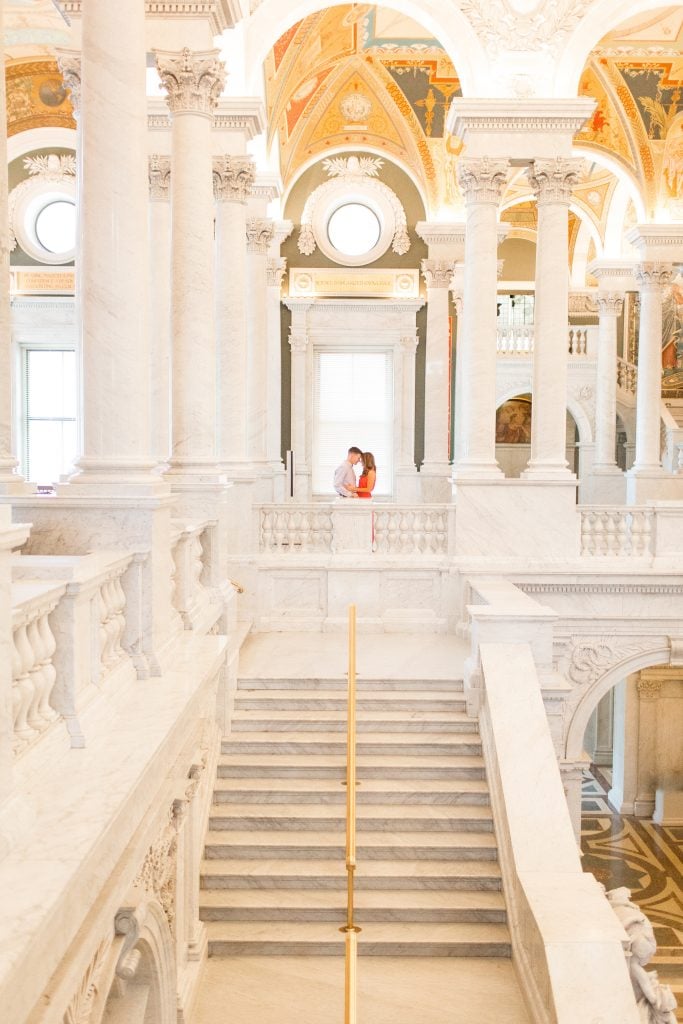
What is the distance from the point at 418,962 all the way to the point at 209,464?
463cm

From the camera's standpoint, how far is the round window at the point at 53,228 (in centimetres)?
2067

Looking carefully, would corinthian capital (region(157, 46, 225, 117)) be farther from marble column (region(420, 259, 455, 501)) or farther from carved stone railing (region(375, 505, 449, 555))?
marble column (region(420, 259, 455, 501))

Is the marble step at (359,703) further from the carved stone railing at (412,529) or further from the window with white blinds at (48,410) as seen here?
the window with white blinds at (48,410)

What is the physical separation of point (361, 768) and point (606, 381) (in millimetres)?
14345

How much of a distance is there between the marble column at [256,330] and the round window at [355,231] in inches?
212

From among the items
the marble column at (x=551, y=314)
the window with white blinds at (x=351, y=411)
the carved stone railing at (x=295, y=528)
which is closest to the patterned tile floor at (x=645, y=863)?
the marble column at (x=551, y=314)

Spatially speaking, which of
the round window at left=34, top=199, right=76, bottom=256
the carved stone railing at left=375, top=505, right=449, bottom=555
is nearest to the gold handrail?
the carved stone railing at left=375, top=505, right=449, bottom=555

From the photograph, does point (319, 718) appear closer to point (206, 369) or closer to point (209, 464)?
point (209, 464)

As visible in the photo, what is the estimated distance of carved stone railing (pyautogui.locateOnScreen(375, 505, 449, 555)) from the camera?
42.1 ft

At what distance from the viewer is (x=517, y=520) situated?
41.8 ft

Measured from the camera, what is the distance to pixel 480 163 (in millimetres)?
12602

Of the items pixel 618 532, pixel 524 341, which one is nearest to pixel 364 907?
pixel 618 532

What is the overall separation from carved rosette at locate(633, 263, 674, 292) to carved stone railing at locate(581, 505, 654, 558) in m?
6.01

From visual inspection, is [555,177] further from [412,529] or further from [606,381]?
[606,381]
